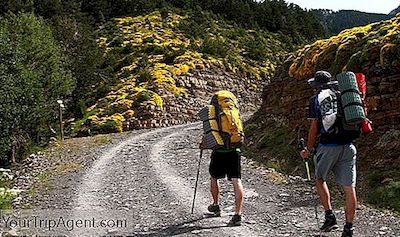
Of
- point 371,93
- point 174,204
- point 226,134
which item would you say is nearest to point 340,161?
point 226,134

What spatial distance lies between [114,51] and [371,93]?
1230 inches

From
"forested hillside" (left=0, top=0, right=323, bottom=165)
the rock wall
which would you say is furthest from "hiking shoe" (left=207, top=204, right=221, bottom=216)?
the rock wall

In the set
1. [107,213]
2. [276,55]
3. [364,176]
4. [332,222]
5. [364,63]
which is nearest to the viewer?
[332,222]

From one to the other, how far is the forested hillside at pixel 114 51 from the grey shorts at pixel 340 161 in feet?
52.9

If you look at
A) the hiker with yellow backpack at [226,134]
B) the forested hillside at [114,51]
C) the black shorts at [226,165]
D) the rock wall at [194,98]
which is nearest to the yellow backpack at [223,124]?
the hiker with yellow backpack at [226,134]

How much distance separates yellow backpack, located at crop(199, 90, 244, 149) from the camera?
272 inches

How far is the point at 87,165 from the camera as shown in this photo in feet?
48.1

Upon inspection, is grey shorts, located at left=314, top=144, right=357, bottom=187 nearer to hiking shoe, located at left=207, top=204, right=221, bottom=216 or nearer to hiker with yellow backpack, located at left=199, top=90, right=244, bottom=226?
hiker with yellow backpack, located at left=199, top=90, right=244, bottom=226

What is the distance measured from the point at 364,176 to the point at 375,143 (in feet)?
3.25

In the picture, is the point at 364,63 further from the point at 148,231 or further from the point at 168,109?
the point at 168,109

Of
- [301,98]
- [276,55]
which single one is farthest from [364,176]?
[276,55]

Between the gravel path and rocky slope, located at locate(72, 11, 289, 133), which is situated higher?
rocky slope, located at locate(72, 11, 289, 133)

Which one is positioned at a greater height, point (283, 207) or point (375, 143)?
point (375, 143)

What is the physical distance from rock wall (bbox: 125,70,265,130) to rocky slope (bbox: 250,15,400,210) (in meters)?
13.7
